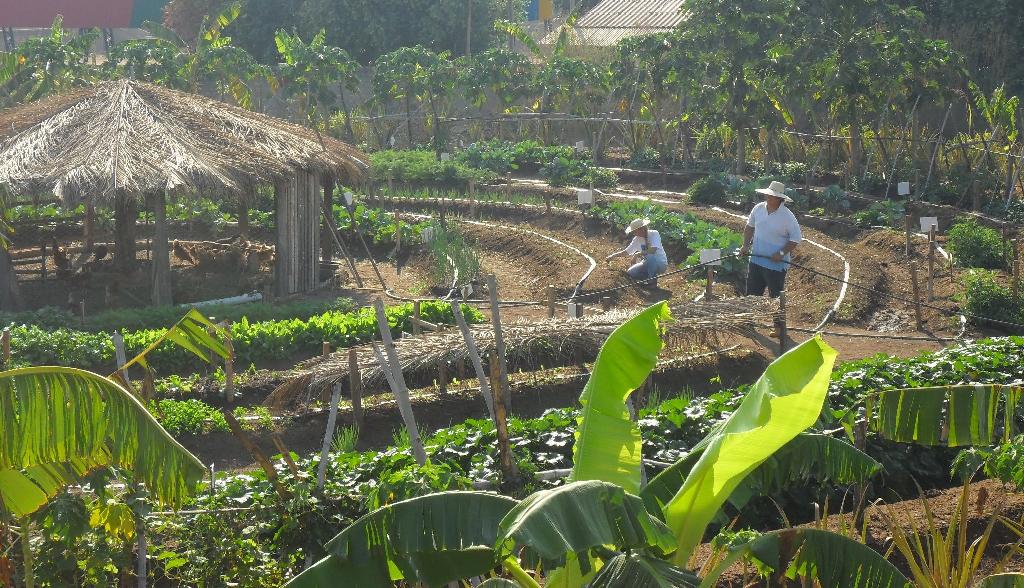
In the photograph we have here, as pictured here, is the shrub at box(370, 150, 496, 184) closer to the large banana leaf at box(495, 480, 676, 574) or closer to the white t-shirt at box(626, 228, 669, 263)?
the white t-shirt at box(626, 228, 669, 263)

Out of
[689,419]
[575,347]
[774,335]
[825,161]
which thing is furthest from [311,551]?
[825,161]

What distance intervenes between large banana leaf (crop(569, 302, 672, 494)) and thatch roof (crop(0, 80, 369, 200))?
10.6 meters

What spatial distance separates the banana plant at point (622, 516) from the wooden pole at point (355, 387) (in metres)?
4.69

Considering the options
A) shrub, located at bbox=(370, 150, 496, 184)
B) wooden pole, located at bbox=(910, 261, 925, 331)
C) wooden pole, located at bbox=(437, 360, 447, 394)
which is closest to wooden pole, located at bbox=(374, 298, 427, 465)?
wooden pole, located at bbox=(437, 360, 447, 394)

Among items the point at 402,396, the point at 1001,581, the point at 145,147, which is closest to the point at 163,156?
the point at 145,147

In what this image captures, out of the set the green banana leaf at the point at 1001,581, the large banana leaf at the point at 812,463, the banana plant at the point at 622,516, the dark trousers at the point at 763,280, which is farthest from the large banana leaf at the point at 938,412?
the dark trousers at the point at 763,280

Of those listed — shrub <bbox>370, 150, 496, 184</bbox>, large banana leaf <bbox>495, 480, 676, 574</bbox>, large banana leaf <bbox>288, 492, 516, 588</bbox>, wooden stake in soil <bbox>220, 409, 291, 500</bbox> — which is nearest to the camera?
large banana leaf <bbox>495, 480, 676, 574</bbox>

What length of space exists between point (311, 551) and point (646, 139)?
2334cm

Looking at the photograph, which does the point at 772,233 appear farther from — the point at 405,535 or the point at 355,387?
the point at 405,535

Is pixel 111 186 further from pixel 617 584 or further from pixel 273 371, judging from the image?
pixel 617 584

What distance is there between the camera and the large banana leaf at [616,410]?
534cm

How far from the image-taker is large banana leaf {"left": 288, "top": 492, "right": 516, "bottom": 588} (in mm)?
4812

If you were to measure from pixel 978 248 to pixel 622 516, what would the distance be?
13.2m

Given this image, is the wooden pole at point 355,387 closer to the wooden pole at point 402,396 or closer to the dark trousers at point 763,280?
the wooden pole at point 402,396
